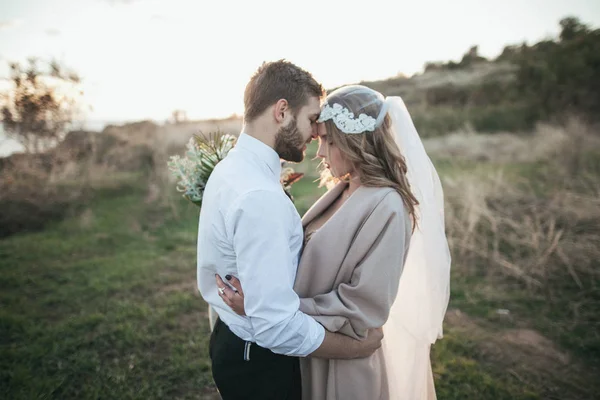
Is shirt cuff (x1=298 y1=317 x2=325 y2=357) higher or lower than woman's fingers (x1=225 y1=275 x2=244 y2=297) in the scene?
lower

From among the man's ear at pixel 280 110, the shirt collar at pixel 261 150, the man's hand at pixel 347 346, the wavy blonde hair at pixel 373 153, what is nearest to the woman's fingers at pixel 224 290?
the man's hand at pixel 347 346

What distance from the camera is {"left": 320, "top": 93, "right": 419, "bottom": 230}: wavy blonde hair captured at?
2152mm

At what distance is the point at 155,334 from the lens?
14.9 ft

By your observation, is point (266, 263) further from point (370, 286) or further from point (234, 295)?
point (370, 286)

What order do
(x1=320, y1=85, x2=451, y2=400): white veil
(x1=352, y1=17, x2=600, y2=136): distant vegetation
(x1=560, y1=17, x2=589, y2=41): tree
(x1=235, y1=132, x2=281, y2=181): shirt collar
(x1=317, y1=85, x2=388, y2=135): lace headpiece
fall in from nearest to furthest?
1. (x1=235, y1=132, x2=281, y2=181): shirt collar
2. (x1=317, y1=85, x2=388, y2=135): lace headpiece
3. (x1=320, y1=85, x2=451, y2=400): white veil
4. (x1=352, y1=17, x2=600, y2=136): distant vegetation
5. (x1=560, y1=17, x2=589, y2=41): tree

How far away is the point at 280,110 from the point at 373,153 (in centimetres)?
71

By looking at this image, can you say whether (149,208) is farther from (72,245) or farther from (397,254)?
(397,254)

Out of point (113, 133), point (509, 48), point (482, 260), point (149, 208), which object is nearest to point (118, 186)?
point (149, 208)

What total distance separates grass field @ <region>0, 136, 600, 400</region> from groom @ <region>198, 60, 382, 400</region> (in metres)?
2.05

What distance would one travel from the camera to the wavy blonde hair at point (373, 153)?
215cm

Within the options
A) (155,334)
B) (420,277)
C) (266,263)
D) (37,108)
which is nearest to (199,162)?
(266,263)

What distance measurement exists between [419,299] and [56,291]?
5.62 meters

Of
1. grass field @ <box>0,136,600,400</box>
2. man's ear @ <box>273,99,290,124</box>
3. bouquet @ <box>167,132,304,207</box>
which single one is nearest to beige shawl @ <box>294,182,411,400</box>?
man's ear @ <box>273,99,290,124</box>

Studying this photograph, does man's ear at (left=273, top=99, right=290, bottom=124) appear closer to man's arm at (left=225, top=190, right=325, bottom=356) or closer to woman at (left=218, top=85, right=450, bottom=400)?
woman at (left=218, top=85, right=450, bottom=400)
